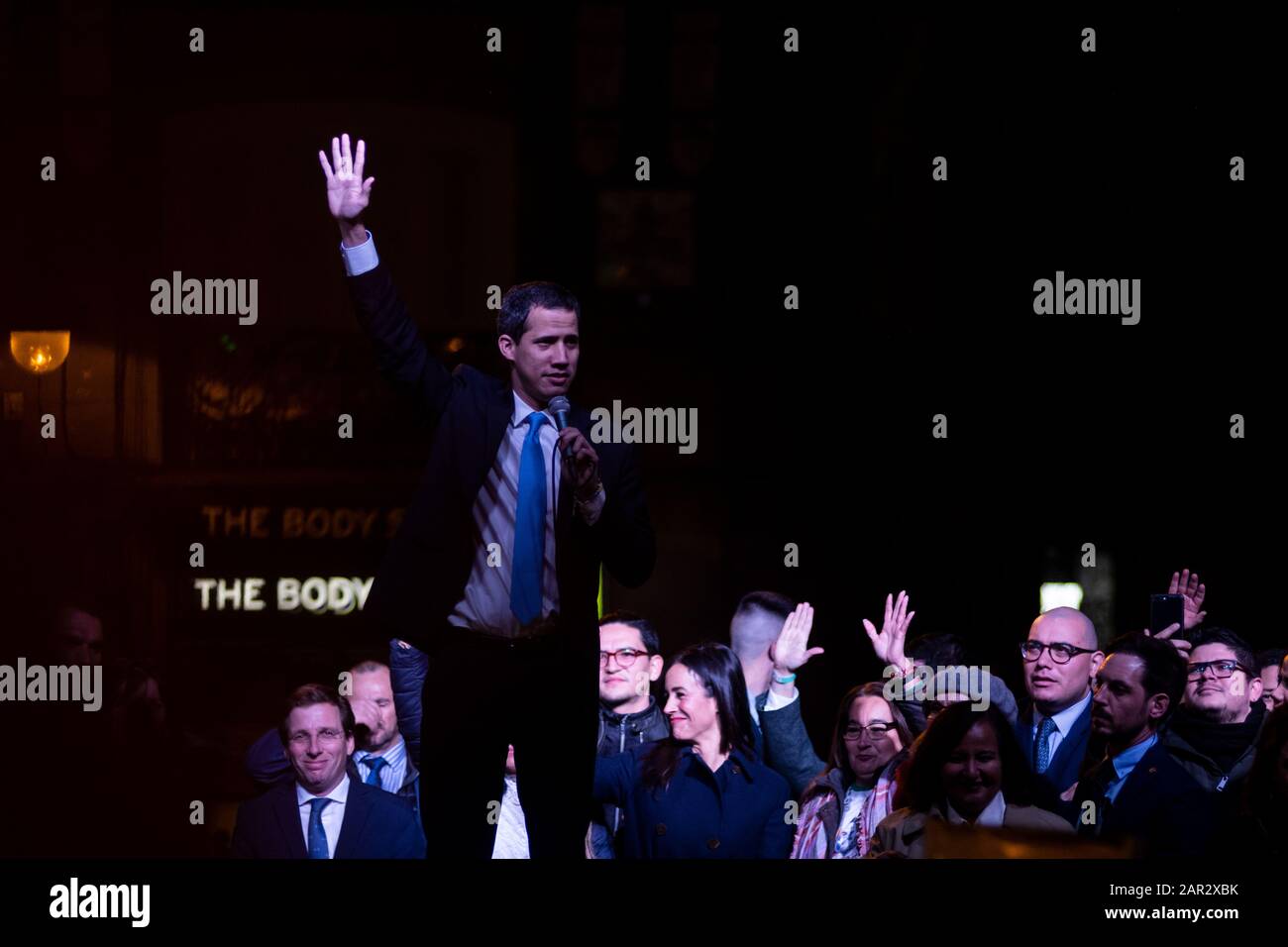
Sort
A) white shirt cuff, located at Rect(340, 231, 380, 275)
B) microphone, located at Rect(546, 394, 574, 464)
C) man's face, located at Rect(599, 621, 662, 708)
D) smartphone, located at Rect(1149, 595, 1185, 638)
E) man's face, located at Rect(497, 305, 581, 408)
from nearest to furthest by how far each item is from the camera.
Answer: microphone, located at Rect(546, 394, 574, 464) < white shirt cuff, located at Rect(340, 231, 380, 275) < man's face, located at Rect(497, 305, 581, 408) < man's face, located at Rect(599, 621, 662, 708) < smartphone, located at Rect(1149, 595, 1185, 638)

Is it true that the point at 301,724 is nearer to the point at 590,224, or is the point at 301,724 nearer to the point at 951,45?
the point at 590,224

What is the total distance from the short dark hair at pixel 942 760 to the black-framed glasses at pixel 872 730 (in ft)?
0.79

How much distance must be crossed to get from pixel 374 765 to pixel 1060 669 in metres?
2.73

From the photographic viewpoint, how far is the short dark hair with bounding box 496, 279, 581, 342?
638 cm

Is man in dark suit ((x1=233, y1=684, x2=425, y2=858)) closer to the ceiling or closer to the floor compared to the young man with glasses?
closer to the floor

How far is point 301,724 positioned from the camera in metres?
6.63

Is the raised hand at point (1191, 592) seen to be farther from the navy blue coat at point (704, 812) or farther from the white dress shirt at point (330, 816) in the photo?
the white dress shirt at point (330, 816)

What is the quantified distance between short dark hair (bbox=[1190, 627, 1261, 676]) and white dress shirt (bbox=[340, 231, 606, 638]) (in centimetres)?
274

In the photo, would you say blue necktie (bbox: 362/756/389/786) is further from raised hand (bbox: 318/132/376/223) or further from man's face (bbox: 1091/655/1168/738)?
man's face (bbox: 1091/655/1168/738)

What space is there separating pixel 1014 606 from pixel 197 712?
11.0 feet

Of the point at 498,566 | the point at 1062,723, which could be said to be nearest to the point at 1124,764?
the point at 1062,723

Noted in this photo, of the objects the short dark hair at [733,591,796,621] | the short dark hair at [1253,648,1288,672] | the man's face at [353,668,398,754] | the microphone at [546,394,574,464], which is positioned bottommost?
the man's face at [353,668,398,754]

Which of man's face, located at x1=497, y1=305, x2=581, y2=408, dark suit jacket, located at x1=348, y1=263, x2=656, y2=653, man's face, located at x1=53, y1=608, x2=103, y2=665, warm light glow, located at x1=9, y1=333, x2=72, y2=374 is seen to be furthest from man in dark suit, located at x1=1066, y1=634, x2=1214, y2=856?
warm light glow, located at x1=9, y1=333, x2=72, y2=374

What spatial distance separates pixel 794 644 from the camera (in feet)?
22.8
